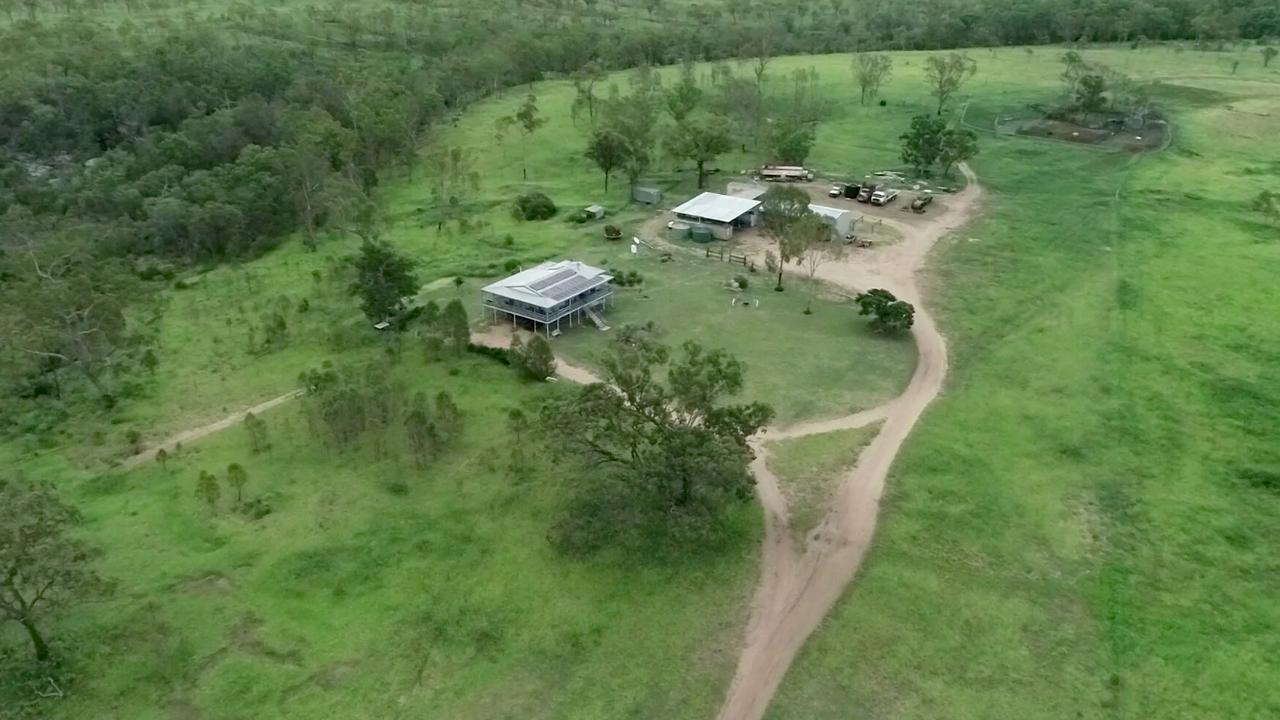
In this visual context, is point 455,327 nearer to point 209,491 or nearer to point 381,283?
point 381,283

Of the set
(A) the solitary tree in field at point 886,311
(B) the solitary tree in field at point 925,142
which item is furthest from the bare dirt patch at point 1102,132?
(A) the solitary tree in field at point 886,311

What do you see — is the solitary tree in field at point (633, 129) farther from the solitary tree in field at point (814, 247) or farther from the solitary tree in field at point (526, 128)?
the solitary tree in field at point (814, 247)

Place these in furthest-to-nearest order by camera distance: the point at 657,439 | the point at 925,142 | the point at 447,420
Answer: the point at 925,142
the point at 447,420
the point at 657,439

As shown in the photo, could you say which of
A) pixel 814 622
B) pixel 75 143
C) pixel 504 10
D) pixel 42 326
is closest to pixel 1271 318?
pixel 814 622

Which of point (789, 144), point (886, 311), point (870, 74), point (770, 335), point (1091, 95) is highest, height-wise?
point (870, 74)

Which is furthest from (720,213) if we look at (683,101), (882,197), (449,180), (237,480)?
(237,480)

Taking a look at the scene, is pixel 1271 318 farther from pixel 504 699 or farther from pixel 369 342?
pixel 369 342
